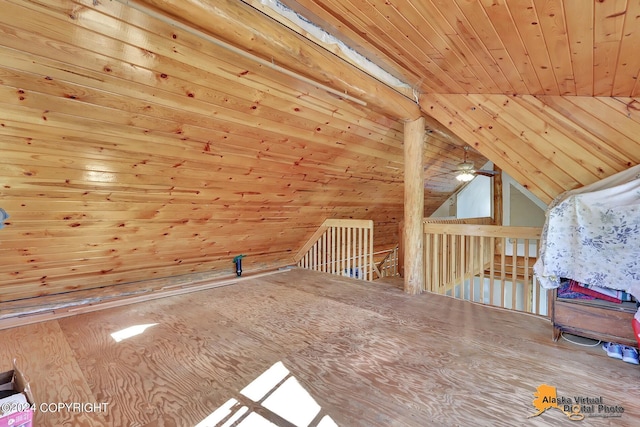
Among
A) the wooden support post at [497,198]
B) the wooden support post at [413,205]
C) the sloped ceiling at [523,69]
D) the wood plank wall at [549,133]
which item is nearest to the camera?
the sloped ceiling at [523,69]

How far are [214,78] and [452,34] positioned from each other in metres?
1.71

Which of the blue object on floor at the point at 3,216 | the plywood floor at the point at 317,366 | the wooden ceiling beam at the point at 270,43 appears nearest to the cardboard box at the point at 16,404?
the plywood floor at the point at 317,366

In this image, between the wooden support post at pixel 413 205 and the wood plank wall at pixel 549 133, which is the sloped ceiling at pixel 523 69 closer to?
the wood plank wall at pixel 549 133

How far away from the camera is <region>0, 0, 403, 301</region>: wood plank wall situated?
1.78m

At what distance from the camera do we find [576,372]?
6.10 feet

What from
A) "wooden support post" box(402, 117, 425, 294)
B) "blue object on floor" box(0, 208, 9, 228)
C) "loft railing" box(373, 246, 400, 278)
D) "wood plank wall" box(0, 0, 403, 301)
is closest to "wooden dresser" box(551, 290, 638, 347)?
"wooden support post" box(402, 117, 425, 294)

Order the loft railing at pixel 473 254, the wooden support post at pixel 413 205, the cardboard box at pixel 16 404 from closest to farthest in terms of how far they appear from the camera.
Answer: the cardboard box at pixel 16 404
the loft railing at pixel 473 254
the wooden support post at pixel 413 205

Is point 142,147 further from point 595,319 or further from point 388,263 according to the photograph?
point 388,263

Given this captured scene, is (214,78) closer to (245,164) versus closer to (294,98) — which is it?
(294,98)

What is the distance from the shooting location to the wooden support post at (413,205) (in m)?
3.49

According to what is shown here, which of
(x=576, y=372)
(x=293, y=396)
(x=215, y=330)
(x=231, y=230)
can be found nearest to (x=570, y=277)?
(x=576, y=372)

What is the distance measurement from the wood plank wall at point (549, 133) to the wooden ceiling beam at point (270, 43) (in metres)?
0.86

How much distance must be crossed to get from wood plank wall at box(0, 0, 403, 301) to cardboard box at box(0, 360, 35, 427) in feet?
4.92

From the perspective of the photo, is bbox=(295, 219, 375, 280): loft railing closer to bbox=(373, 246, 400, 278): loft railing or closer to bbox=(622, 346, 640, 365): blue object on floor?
bbox=(373, 246, 400, 278): loft railing
